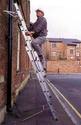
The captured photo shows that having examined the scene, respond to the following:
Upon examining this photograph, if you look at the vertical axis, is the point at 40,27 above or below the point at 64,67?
above

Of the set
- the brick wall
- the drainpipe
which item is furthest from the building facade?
the drainpipe

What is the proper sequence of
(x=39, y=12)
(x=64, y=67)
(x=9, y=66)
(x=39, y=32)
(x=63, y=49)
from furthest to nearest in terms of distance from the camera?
(x=63, y=49) < (x=64, y=67) < (x=9, y=66) < (x=39, y=32) < (x=39, y=12)

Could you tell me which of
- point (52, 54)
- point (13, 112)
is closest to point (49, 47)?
point (52, 54)

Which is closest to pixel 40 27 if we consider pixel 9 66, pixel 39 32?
pixel 39 32

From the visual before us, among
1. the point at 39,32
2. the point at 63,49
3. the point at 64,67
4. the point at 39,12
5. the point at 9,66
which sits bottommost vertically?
the point at 64,67

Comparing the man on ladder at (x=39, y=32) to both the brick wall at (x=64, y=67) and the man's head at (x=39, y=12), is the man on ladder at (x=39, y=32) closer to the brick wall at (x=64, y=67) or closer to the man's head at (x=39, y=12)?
the man's head at (x=39, y=12)

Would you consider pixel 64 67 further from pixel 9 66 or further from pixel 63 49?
pixel 9 66

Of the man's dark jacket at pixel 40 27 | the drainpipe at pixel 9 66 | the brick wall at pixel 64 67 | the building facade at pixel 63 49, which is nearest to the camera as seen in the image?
the man's dark jacket at pixel 40 27

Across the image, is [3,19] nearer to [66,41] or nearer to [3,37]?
[3,37]

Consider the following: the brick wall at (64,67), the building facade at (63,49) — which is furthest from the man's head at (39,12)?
the building facade at (63,49)

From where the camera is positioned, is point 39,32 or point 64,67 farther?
point 64,67

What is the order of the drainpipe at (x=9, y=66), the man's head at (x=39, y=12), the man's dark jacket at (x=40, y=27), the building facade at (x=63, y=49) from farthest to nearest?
1. the building facade at (x=63, y=49)
2. the drainpipe at (x=9, y=66)
3. the man's dark jacket at (x=40, y=27)
4. the man's head at (x=39, y=12)

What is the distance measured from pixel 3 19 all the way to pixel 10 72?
79.6 inches

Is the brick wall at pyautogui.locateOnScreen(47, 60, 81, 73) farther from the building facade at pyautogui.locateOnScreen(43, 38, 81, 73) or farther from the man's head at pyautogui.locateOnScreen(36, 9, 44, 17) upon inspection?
the man's head at pyautogui.locateOnScreen(36, 9, 44, 17)
